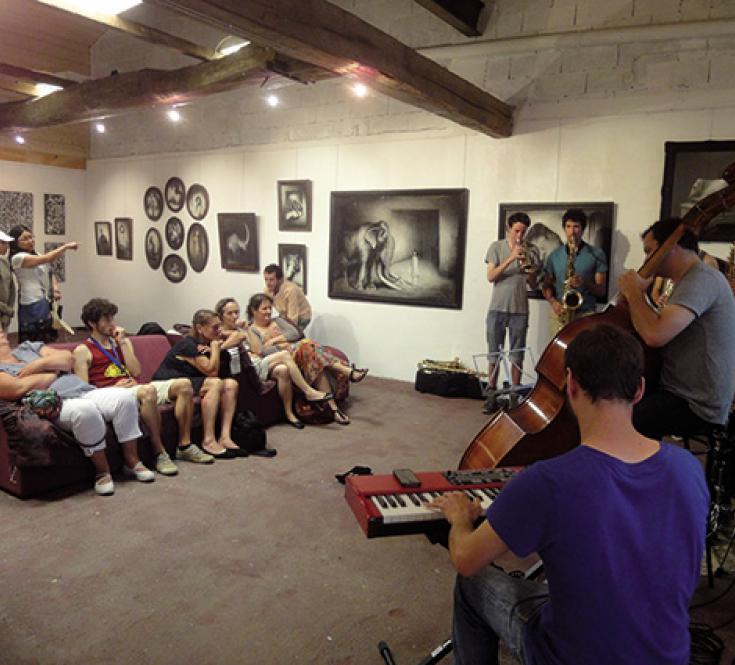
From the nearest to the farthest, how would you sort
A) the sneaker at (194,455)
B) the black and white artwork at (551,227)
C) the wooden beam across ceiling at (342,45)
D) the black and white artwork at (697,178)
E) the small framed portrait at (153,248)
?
the wooden beam across ceiling at (342,45), the sneaker at (194,455), the black and white artwork at (697,178), the black and white artwork at (551,227), the small framed portrait at (153,248)

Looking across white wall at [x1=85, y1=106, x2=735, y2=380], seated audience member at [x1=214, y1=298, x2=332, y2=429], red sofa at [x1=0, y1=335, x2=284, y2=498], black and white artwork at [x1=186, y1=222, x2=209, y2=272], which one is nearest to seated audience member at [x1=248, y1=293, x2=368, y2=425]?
seated audience member at [x1=214, y1=298, x2=332, y2=429]

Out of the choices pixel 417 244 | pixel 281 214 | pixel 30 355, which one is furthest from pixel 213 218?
pixel 30 355

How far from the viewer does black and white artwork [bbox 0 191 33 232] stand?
9766 millimetres

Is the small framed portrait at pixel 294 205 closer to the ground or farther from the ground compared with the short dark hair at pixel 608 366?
farther from the ground

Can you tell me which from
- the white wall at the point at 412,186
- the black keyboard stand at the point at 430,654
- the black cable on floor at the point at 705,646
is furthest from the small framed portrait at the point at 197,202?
the black cable on floor at the point at 705,646

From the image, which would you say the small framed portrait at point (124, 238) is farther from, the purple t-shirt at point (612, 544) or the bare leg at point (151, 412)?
the purple t-shirt at point (612, 544)

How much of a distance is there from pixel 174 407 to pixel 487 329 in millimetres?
3319

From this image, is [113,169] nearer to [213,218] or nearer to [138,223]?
[138,223]

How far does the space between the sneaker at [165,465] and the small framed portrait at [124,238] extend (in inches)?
264

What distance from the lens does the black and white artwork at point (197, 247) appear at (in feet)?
30.9

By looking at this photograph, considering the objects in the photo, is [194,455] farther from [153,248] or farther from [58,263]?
[58,263]

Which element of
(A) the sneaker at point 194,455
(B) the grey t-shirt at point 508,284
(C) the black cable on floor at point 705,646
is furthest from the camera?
(B) the grey t-shirt at point 508,284

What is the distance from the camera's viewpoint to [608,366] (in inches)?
59.7

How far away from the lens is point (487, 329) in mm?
6707
